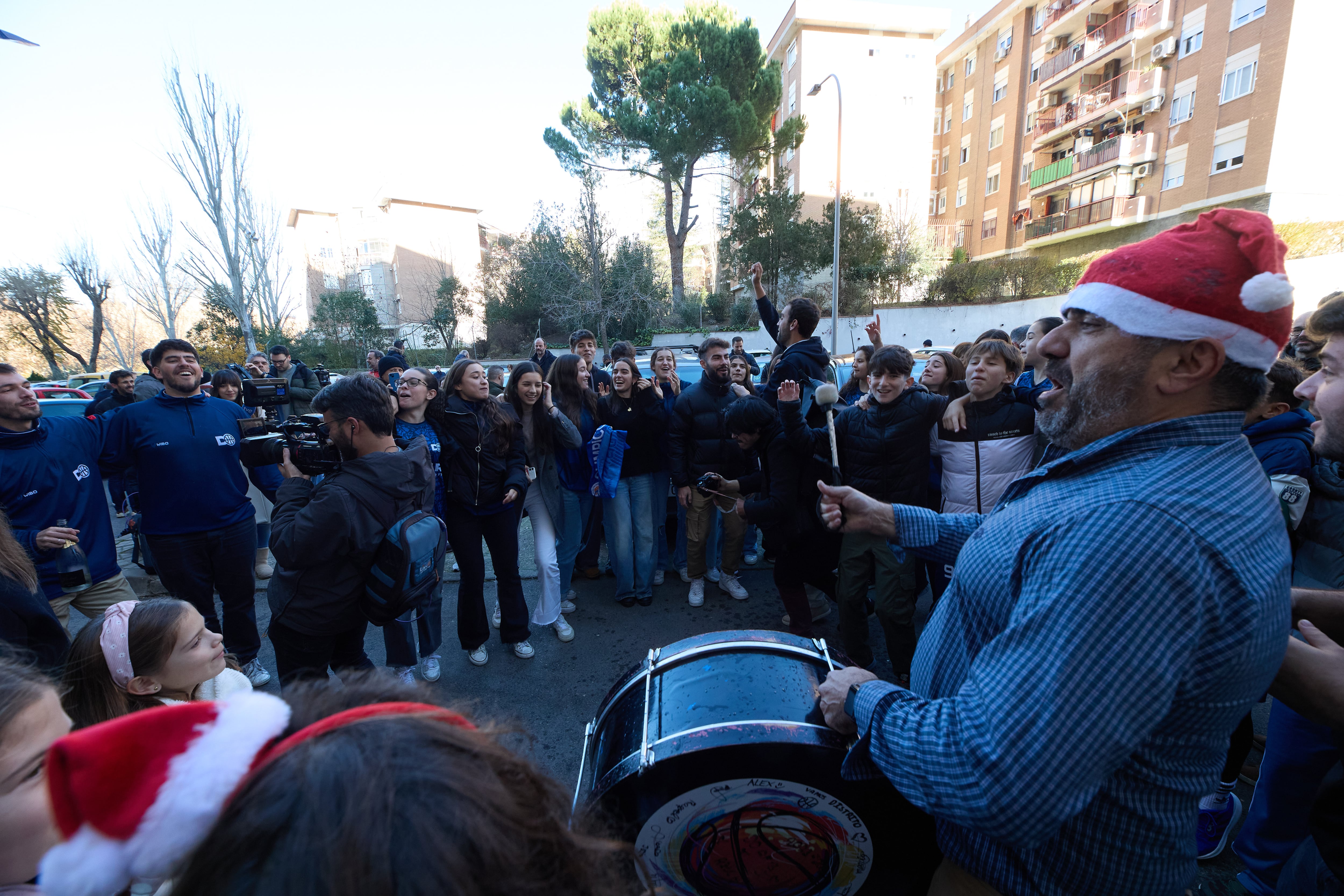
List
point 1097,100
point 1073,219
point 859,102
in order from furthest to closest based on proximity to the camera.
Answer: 1. point 859,102
2. point 1073,219
3. point 1097,100

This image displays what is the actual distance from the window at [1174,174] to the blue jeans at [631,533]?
2767 cm

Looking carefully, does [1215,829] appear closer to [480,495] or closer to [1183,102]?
[480,495]

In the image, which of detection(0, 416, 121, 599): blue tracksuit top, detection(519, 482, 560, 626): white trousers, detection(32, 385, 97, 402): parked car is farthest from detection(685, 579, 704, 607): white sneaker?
detection(32, 385, 97, 402): parked car

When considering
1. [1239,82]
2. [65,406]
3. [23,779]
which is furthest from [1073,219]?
[65,406]

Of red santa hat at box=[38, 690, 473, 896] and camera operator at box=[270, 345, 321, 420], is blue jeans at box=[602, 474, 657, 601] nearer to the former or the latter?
red santa hat at box=[38, 690, 473, 896]

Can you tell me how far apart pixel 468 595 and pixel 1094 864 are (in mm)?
3516

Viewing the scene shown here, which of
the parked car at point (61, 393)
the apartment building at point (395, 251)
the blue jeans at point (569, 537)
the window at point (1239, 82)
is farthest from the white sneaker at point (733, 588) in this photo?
the apartment building at point (395, 251)

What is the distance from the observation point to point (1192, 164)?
21.0 meters

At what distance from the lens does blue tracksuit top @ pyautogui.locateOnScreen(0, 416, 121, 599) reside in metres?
2.97

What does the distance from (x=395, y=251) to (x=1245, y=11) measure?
4165 cm

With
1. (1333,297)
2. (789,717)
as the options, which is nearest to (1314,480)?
(1333,297)

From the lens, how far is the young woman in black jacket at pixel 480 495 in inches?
149

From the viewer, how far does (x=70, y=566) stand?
2.94 meters

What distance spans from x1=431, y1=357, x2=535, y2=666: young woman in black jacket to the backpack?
3.65ft
